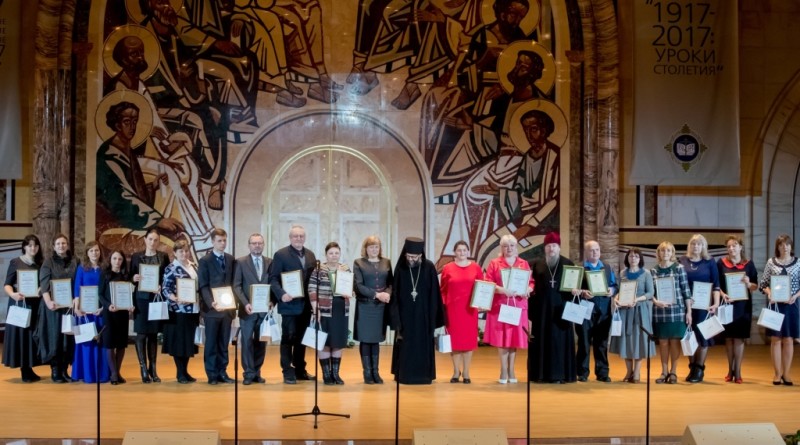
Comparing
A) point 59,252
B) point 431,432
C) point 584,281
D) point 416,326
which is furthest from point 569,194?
point 431,432

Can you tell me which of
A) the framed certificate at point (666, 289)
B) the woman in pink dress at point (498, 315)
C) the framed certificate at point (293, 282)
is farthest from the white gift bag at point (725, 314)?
the framed certificate at point (293, 282)

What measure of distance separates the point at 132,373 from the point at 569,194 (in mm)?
6422

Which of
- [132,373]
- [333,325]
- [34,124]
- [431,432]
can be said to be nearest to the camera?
[431,432]

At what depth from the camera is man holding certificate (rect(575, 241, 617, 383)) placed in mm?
10398

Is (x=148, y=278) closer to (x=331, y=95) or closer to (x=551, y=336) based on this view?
(x=551, y=336)

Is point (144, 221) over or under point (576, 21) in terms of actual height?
under

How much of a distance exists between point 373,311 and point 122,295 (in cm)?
256

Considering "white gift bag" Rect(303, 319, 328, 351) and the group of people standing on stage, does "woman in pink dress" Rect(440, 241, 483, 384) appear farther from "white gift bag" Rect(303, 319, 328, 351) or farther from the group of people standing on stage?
"white gift bag" Rect(303, 319, 328, 351)

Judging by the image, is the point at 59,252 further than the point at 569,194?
No

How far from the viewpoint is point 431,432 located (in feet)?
20.6

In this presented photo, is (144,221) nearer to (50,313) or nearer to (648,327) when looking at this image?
(50,313)

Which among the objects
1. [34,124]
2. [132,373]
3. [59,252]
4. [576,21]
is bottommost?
[132,373]

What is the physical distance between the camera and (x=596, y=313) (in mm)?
10664

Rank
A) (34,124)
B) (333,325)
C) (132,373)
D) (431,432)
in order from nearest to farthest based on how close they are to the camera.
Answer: (431,432)
(333,325)
(132,373)
(34,124)
